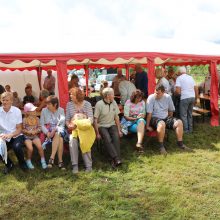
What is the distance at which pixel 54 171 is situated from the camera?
468 cm

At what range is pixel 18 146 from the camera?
15.2ft

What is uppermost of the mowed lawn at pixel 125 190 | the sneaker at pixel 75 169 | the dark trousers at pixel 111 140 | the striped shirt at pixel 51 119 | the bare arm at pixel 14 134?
the striped shirt at pixel 51 119

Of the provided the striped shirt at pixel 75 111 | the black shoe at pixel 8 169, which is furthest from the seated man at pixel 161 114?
the black shoe at pixel 8 169

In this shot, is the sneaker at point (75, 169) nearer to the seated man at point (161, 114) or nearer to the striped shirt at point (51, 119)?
the striped shirt at point (51, 119)

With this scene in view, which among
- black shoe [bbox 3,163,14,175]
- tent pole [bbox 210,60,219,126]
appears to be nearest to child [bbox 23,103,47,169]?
black shoe [bbox 3,163,14,175]

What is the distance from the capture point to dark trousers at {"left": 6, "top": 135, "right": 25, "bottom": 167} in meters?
4.63

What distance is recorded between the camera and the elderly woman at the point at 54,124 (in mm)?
4836

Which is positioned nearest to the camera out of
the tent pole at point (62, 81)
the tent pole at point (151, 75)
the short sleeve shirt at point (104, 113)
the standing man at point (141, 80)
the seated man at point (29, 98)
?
the short sleeve shirt at point (104, 113)

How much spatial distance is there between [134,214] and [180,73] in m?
4.46

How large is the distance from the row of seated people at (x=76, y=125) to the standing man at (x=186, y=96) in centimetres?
117

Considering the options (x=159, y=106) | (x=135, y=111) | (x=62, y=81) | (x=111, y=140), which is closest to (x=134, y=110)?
(x=135, y=111)

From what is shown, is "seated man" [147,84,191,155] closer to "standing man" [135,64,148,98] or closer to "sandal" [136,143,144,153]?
"sandal" [136,143,144,153]

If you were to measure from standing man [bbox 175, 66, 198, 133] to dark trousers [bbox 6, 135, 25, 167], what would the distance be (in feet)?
12.4
